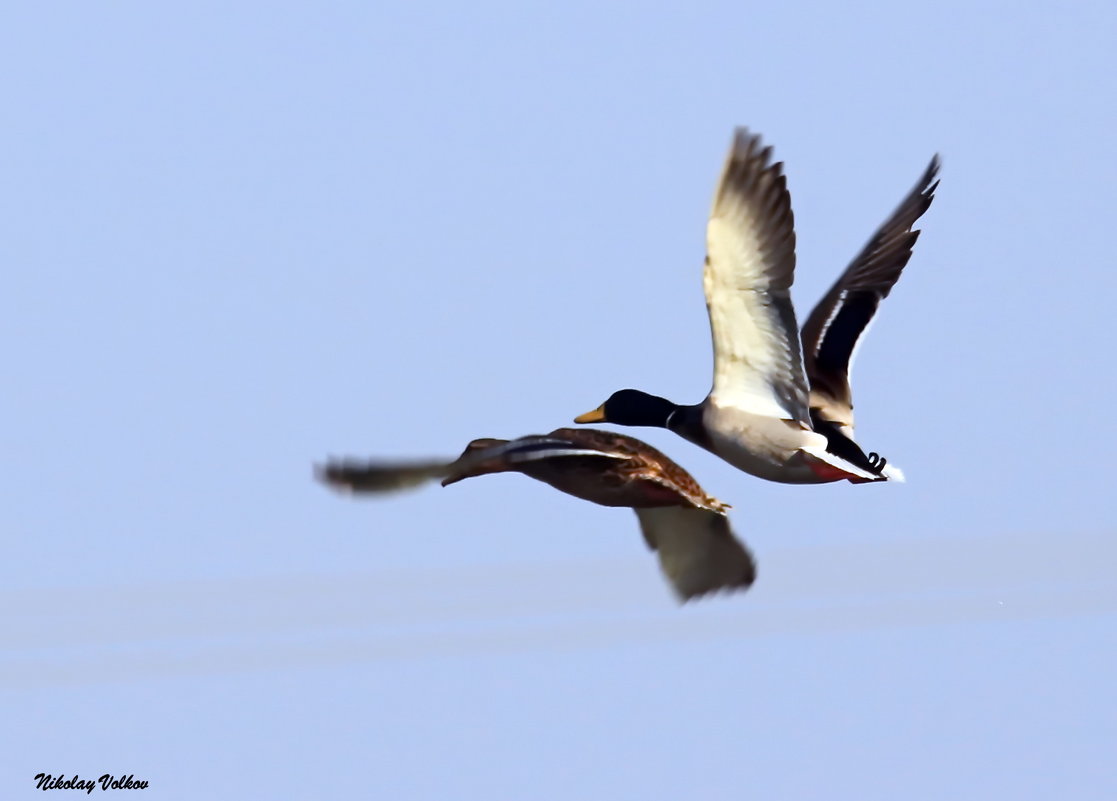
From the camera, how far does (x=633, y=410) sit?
792 inches

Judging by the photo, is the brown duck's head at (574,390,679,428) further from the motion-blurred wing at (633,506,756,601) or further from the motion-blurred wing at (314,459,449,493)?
the motion-blurred wing at (314,459,449,493)

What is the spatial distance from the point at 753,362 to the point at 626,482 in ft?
8.70

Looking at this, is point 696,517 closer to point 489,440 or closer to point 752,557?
point 752,557

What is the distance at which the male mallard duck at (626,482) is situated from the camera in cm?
1559

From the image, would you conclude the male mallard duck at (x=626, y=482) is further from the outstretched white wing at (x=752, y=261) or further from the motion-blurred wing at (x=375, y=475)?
the outstretched white wing at (x=752, y=261)

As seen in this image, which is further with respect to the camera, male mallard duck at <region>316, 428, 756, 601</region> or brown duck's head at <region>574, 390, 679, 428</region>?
brown duck's head at <region>574, 390, 679, 428</region>

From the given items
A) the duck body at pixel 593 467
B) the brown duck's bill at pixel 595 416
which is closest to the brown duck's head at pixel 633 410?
the brown duck's bill at pixel 595 416

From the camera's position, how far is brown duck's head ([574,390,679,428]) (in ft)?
65.0

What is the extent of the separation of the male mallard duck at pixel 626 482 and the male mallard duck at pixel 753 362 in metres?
1.36

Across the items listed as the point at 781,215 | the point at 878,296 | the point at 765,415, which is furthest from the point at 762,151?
the point at 878,296

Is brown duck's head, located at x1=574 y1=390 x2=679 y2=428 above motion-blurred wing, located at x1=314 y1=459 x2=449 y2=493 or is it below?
above

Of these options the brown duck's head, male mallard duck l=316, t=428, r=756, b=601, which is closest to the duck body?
male mallard duck l=316, t=428, r=756, b=601

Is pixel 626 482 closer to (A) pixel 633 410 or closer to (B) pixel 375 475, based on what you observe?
(B) pixel 375 475

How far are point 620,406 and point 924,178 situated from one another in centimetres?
540
